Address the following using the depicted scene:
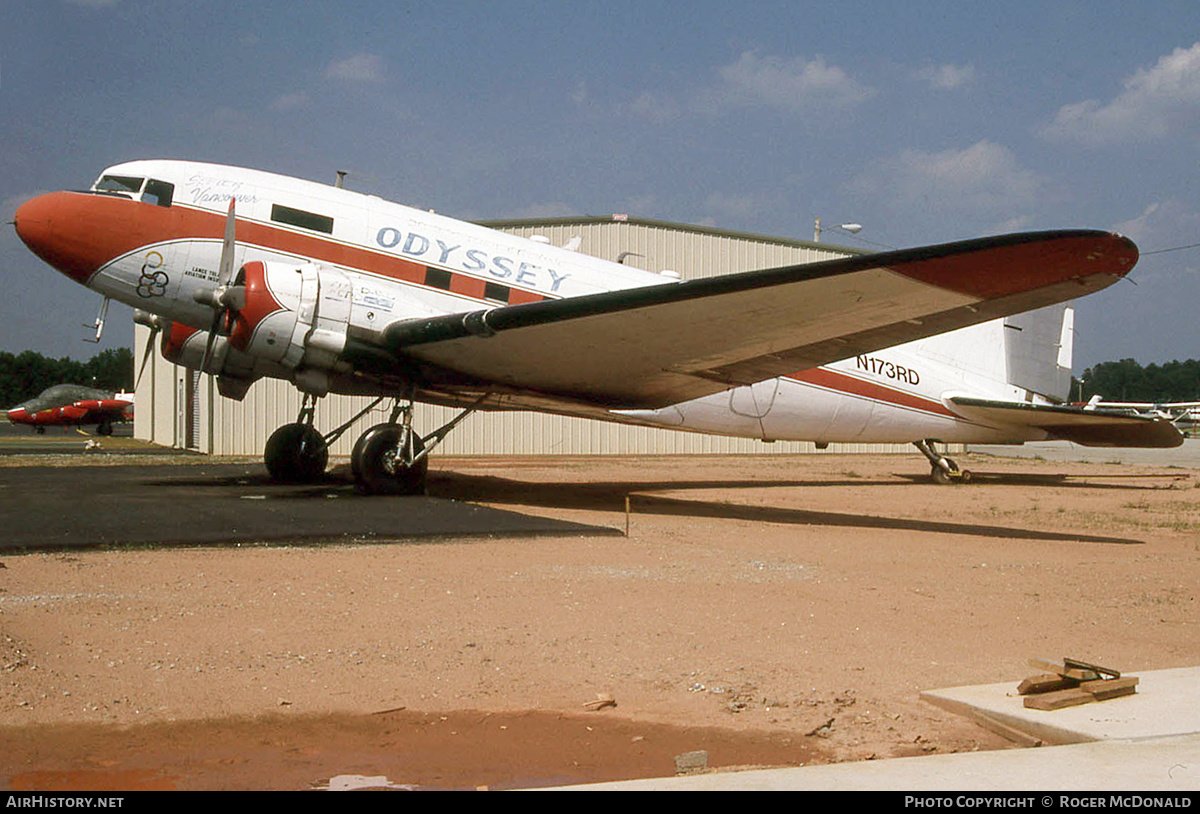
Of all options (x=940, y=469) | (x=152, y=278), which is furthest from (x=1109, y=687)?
(x=940, y=469)

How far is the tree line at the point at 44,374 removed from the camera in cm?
10350

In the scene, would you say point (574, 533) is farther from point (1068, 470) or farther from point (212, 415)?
point (212, 415)

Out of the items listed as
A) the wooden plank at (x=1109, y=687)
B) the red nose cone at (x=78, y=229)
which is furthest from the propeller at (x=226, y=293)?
the wooden plank at (x=1109, y=687)

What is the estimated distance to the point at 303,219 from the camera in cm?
1246

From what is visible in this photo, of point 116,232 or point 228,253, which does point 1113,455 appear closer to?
point 228,253

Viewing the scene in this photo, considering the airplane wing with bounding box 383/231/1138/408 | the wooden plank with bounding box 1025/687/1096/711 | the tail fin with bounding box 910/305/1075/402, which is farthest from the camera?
the tail fin with bounding box 910/305/1075/402

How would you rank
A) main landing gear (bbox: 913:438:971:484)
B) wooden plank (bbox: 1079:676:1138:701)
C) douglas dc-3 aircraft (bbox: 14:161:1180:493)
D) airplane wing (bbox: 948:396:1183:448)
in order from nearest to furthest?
wooden plank (bbox: 1079:676:1138:701) → douglas dc-3 aircraft (bbox: 14:161:1180:493) → airplane wing (bbox: 948:396:1183:448) → main landing gear (bbox: 913:438:971:484)

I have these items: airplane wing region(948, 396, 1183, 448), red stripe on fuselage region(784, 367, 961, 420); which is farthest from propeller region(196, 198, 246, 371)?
airplane wing region(948, 396, 1183, 448)

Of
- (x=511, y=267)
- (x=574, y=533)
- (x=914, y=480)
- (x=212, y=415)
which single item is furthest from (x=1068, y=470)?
(x=212, y=415)

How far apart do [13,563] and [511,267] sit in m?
7.72

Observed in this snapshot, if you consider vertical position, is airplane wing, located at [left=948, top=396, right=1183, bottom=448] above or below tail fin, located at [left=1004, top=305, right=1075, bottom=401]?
below

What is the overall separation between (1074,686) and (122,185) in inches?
473

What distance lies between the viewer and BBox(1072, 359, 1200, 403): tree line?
5418 inches

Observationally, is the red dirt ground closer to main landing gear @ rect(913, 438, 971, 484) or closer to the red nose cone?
the red nose cone
